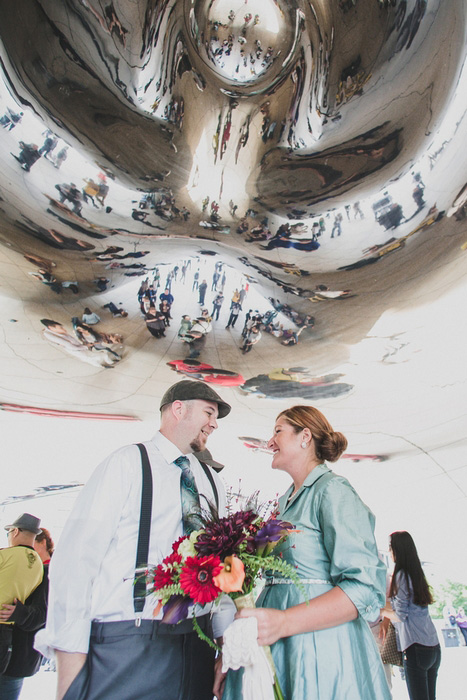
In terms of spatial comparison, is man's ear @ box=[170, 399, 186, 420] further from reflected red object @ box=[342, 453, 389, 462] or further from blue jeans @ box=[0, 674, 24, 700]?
reflected red object @ box=[342, 453, 389, 462]

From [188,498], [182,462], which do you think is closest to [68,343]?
[182,462]

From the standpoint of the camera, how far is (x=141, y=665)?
5.36ft

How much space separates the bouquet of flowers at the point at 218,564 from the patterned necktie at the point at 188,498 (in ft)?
0.92

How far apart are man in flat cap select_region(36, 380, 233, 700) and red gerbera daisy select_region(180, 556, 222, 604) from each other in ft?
0.86

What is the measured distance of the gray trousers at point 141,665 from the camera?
5.24ft

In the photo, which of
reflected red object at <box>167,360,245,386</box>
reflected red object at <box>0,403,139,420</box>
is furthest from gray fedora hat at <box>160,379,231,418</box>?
reflected red object at <box>0,403,139,420</box>

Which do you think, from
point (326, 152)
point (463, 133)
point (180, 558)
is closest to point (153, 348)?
point (326, 152)

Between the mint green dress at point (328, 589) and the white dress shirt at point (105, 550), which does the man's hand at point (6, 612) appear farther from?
the mint green dress at point (328, 589)

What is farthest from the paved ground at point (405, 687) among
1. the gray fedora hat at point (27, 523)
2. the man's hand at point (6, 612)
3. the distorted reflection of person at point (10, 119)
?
the distorted reflection of person at point (10, 119)

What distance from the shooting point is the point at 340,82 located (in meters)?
4.20

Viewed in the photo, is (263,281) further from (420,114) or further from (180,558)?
(180,558)

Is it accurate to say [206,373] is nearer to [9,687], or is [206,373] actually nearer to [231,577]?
[9,687]

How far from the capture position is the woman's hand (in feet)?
4.77

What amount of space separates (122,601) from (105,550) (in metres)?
0.18
